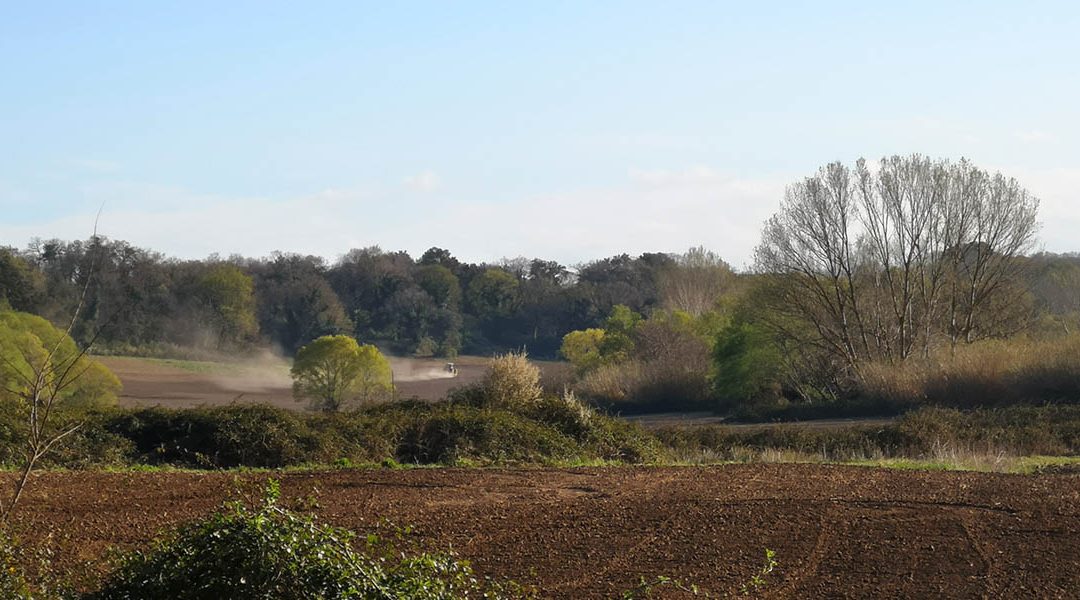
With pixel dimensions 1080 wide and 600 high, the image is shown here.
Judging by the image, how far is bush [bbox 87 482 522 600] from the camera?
23.1 feet

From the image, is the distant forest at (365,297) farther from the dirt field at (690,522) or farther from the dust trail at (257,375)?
the dirt field at (690,522)

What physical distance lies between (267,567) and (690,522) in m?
7.63

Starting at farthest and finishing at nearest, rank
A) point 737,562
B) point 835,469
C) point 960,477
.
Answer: point 835,469 → point 960,477 → point 737,562

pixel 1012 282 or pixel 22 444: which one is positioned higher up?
pixel 1012 282

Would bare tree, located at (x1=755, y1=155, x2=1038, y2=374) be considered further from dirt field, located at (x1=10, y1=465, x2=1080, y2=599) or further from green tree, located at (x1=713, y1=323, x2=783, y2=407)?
dirt field, located at (x1=10, y1=465, x2=1080, y2=599)

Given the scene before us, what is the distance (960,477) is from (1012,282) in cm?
3984

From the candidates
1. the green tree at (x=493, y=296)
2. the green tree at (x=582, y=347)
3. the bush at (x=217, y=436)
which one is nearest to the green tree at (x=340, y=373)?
the bush at (x=217, y=436)

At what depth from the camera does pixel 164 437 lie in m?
21.4

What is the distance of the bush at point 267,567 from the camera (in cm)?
703

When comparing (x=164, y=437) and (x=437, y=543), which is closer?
(x=437, y=543)

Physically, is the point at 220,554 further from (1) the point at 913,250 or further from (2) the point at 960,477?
(1) the point at 913,250

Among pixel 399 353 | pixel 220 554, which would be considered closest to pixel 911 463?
pixel 220 554

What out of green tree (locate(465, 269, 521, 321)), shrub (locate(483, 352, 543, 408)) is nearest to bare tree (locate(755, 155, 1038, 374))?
shrub (locate(483, 352, 543, 408))

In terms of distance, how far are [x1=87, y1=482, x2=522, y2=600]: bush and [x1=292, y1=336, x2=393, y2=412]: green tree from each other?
36.4 metres
